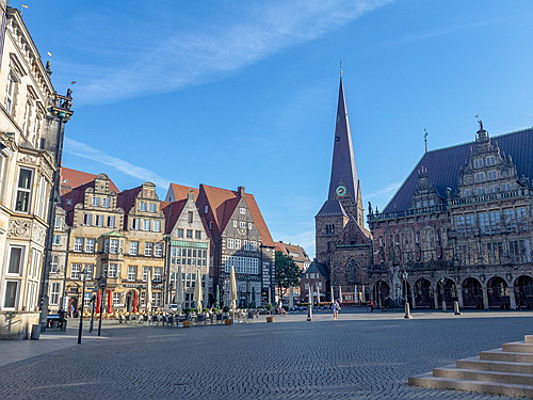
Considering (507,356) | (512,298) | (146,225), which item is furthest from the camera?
(512,298)

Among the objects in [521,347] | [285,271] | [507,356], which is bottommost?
[507,356]

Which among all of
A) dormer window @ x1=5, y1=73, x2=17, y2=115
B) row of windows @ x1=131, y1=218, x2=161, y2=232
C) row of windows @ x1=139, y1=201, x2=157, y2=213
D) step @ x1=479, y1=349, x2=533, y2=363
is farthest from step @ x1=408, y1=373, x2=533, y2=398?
row of windows @ x1=139, y1=201, x2=157, y2=213

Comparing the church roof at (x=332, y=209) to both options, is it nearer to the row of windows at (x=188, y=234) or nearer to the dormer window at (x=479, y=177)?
the dormer window at (x=479, y=177)

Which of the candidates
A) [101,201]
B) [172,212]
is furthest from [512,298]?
[101,201]

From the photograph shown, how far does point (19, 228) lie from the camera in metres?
15.7

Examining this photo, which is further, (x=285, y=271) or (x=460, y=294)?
(x=285, y=271)

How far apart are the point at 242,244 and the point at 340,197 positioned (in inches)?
1485

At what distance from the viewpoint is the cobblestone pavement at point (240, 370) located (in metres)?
7.12

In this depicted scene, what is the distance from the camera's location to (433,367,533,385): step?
6.99 metres

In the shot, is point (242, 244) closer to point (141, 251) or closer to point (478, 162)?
point (141, 251)

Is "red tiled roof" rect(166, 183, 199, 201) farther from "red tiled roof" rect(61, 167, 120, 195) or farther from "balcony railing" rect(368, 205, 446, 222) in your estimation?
"balcony railing" rect(368, 205, 446, 222)

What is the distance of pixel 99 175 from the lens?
41531 millimetres

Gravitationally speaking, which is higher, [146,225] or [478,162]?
[478,162]

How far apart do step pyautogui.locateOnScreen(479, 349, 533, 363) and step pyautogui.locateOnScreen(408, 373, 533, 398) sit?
1035mm
